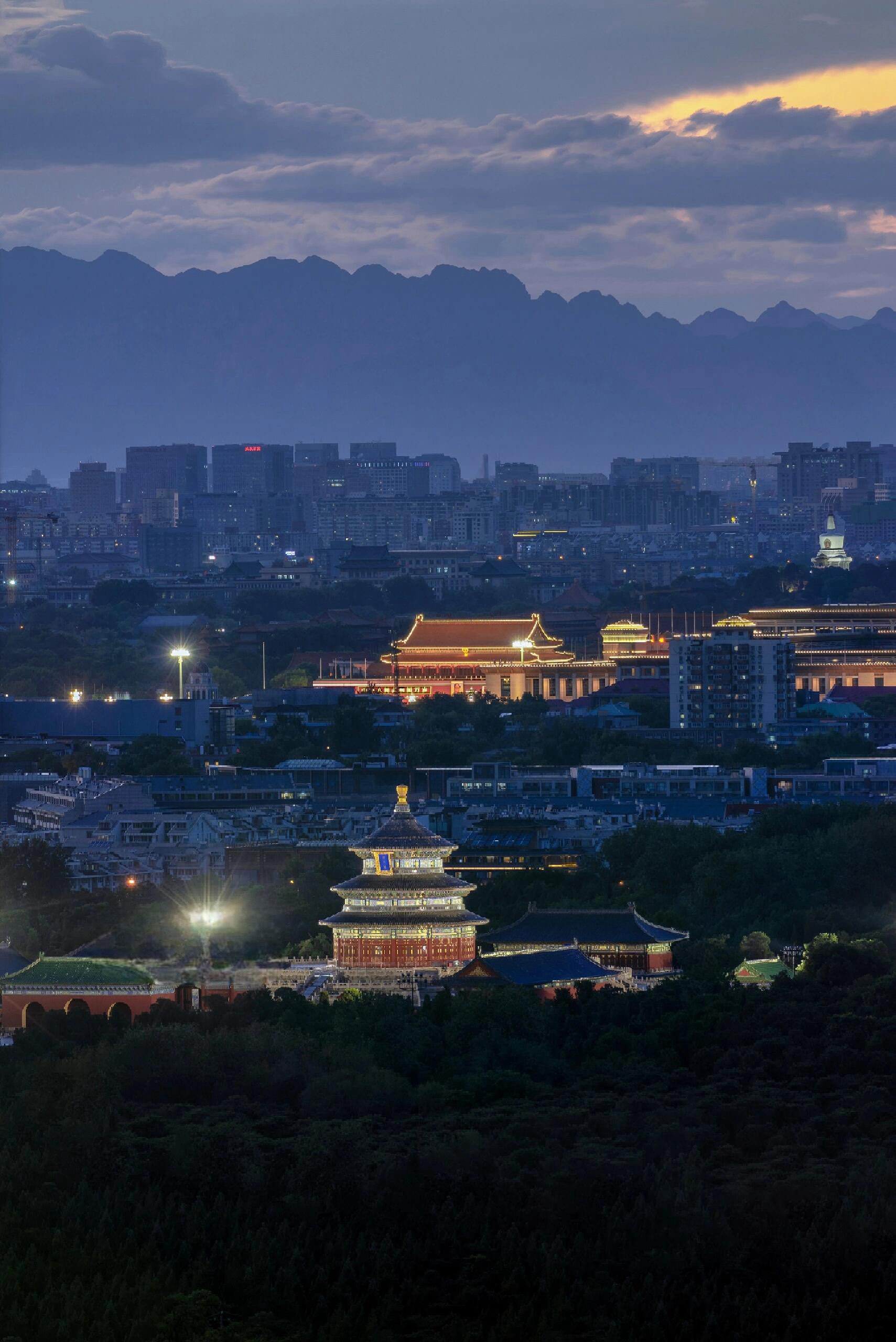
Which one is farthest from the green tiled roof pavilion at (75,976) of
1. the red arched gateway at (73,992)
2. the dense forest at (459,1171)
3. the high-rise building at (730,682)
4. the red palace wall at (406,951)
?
the high-rise building at (730,682)

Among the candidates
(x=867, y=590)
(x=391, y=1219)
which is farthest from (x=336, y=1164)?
(x=867, y=590)

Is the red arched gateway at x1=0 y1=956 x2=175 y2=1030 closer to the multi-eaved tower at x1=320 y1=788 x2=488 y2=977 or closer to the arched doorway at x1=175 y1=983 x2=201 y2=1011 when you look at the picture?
the arched doorway at x1=175 y1=983 x2=201 y2=1011

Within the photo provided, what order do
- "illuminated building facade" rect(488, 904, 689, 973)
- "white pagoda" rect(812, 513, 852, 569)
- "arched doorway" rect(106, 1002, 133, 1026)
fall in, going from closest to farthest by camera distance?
"arched doorway" rect(106, 1002, 133, 1026) → "illuminated building facade" rect(488, 904, 689, 973) → "white pagoda" rect(812, 513, 852, 569)

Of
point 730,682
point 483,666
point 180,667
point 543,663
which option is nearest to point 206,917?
point 730,682

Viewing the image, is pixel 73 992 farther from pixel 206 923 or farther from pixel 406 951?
pixel 206 923

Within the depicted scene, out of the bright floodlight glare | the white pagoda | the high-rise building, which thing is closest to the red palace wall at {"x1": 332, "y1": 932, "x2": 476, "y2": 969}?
the bright floodlight glare

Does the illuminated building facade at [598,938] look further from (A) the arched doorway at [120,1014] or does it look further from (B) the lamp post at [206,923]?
(A) the arched doorway at [120,1014]
